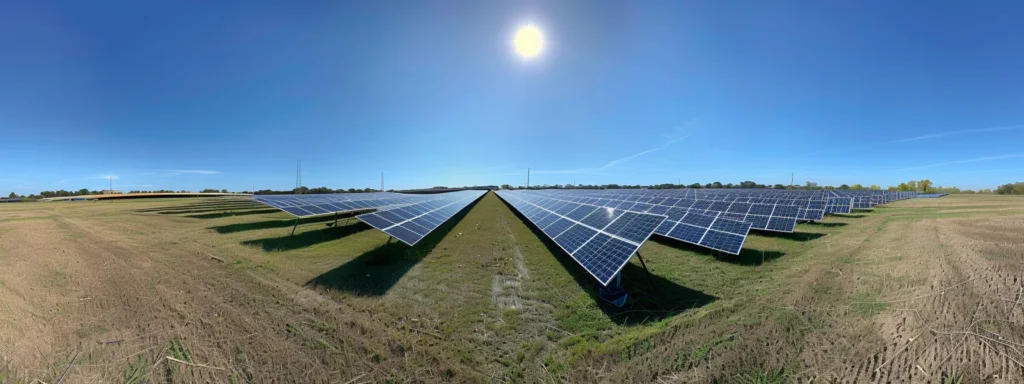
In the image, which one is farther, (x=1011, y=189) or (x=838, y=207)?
(x=1011, y=189)

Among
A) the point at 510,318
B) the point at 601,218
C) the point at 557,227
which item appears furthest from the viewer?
the point at 557,227

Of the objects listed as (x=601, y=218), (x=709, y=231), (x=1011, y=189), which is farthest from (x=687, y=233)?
(x=1011, y=189)

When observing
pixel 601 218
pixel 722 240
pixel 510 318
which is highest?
pixel 601 218

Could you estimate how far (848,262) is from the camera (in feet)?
31.9

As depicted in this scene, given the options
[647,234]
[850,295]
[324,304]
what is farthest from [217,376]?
[850,295]

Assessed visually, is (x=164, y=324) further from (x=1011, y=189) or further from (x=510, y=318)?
(x=1011, y=189)

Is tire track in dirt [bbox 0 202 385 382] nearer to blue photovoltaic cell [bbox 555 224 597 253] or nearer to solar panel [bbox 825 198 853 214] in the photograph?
blue photovoltaic cell [bbox 555 224 597 253]

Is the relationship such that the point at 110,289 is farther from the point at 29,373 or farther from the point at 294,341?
the point at 294,341

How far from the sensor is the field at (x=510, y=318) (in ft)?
14.1

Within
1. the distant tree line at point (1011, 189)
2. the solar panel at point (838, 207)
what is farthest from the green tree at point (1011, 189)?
the solar panel at point (838, 207)

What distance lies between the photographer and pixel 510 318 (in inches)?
249

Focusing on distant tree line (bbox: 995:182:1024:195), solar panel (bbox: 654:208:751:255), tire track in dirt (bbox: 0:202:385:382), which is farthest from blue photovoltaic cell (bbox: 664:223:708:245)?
distant tree line (bbox: 995:182:1024:195)

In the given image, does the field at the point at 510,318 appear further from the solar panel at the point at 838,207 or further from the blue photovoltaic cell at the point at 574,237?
the solar panel at the point at 838,207

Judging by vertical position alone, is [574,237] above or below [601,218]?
below
